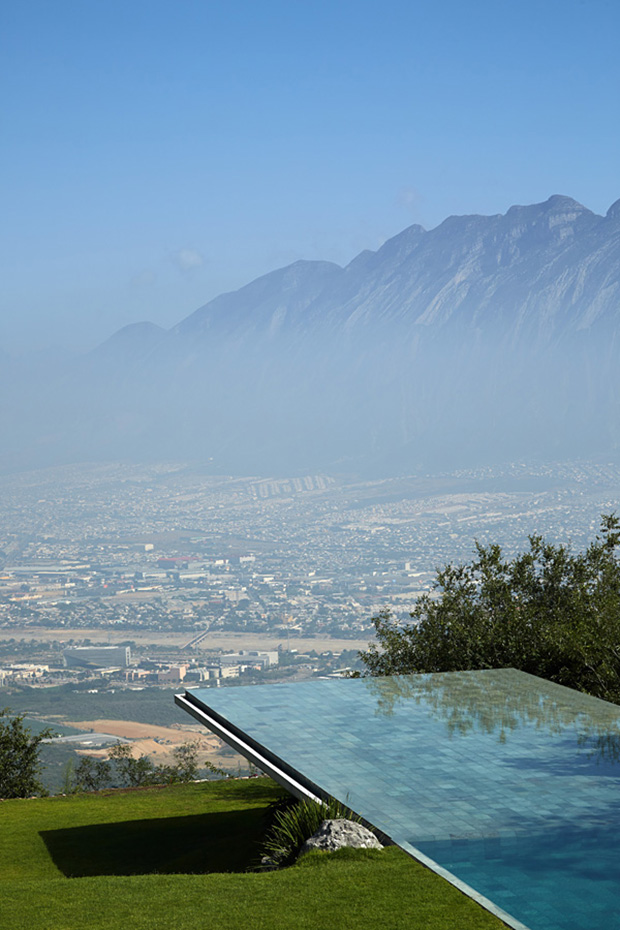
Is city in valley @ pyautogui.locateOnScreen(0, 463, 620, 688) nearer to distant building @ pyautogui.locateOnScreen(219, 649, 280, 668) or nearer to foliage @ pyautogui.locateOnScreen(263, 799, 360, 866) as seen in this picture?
distant building @ pyautogui.locateOnScreen(219, 649, 280, 668)

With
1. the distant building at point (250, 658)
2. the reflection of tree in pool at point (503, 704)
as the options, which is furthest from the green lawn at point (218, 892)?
the distant building at point (250, 658)

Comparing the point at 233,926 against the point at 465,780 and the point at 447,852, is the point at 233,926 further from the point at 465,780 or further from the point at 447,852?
the point at 465,780

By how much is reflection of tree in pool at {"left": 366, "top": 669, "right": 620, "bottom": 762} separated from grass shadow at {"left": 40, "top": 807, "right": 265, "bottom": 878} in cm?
287

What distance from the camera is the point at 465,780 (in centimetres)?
943

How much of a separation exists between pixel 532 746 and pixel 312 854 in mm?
3372

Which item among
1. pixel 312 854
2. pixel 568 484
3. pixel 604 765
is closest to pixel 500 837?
pixel 312 854

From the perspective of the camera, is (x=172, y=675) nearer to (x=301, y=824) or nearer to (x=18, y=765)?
(x=18, y=765)

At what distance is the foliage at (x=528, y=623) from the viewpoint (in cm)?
1647

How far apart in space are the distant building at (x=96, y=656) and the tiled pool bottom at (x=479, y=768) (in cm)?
7454

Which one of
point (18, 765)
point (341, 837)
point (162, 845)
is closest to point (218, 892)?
point (341, 837)

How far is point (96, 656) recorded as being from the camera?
296ft

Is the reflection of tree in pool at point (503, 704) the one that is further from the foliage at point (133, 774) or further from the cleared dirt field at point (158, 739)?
the cleared dirt field at point (158, 739)

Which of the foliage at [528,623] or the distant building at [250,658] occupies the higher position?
the foliage at [528,623]

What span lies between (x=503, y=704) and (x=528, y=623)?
558 cm
